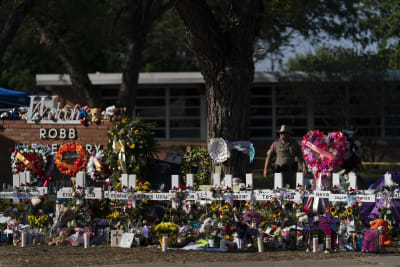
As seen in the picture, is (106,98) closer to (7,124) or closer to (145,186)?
(7,124)

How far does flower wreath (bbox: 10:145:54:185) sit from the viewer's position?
10.5 m

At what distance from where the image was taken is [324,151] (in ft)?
32.3

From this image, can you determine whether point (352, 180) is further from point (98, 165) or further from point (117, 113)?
point (117, 113)

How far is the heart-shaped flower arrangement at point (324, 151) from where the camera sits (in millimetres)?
9758

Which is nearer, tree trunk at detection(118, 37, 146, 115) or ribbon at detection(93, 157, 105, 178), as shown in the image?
ribbon at detection(93, 157, 105, 178)

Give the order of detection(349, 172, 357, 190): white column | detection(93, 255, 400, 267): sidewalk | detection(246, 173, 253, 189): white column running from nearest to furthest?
detection(93, 255, 400, 267): sidewalk < detection(349, 172, 357, 190): white column < detection(246, 173, 253, 189): white column

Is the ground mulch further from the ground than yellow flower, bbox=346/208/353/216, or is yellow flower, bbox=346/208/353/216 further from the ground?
yellow flower, bbox=346/208/353/216

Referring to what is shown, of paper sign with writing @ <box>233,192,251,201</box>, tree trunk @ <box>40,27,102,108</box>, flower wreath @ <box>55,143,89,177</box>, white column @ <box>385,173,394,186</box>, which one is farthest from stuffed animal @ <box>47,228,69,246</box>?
tree trunk @ <box>40,27,102,108</box>

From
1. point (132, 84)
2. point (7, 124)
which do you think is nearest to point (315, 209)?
point (7, 124)

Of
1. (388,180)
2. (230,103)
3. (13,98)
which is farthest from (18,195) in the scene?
(13,98)

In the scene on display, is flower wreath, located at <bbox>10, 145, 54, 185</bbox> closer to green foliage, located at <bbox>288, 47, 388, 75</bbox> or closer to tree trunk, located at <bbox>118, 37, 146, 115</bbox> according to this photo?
tree trunk, located at <bbox>118, 37, 146, 115</bbox>

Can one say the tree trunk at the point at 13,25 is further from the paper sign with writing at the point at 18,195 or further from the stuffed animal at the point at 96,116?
the paper sign with writing at the point at 18,195

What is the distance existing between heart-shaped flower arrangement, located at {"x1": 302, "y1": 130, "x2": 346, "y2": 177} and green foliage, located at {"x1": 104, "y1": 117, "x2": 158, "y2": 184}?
2489 millimetres

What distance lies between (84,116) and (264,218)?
5219 millimetres
